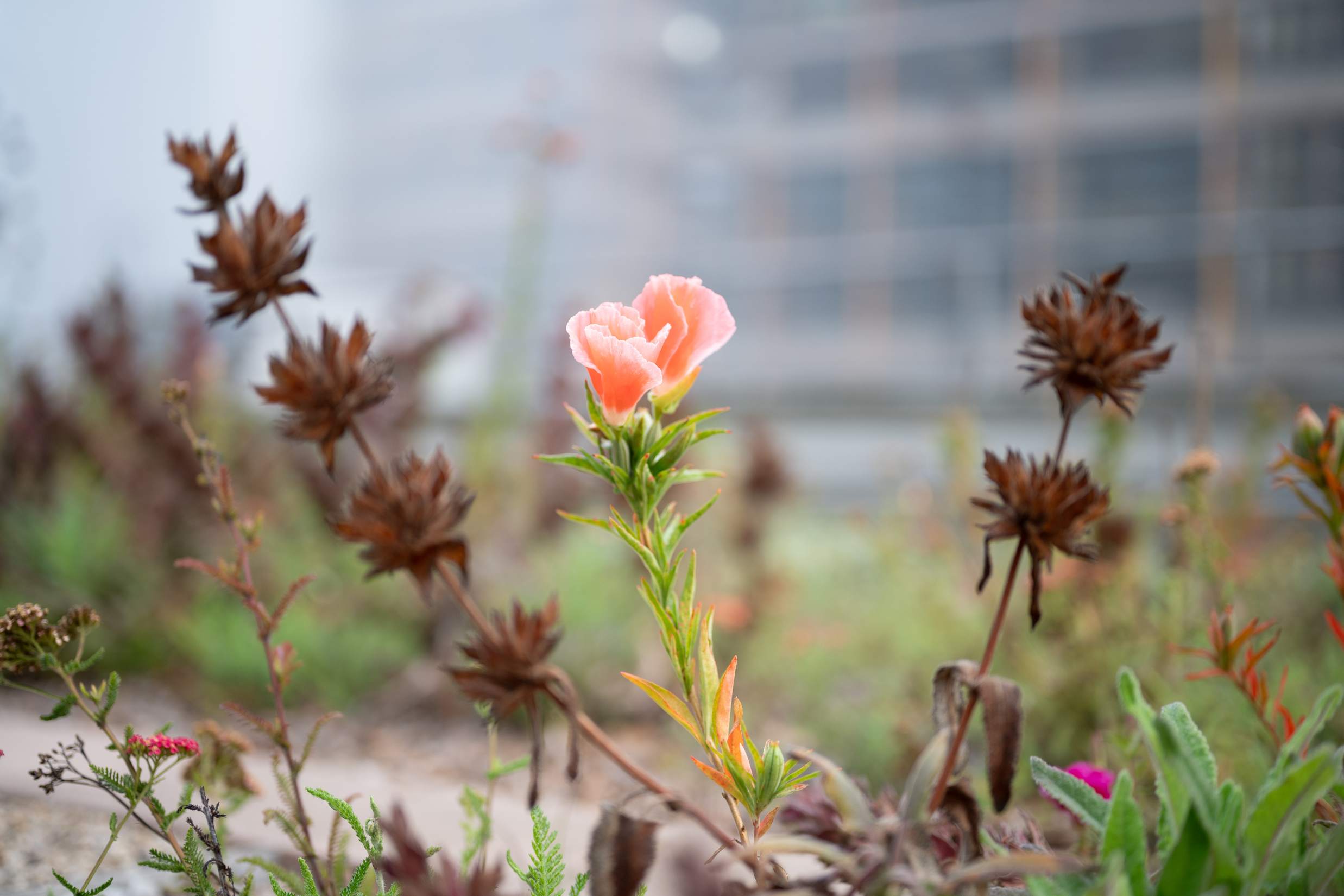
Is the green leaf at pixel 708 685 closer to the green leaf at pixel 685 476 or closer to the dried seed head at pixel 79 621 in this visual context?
the green leaf at pixel 685 476

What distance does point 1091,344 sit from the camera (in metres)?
0.63

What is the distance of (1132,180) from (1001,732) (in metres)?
9.48

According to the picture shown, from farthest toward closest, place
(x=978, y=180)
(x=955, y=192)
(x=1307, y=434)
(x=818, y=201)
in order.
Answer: (x=818, y=201), (x=955, y=192), (x=978, y=180), (x=1307, y=434)

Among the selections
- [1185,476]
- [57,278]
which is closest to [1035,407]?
[1185,476]

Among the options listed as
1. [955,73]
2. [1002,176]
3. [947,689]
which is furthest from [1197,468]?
[955,73]

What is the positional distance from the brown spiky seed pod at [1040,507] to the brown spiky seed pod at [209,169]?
62 cm

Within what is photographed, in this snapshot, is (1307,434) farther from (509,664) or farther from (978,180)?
(978,180)

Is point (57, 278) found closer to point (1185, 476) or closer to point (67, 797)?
point (67, 797)

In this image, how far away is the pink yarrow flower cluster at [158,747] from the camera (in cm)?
60

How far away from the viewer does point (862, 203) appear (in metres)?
10.4

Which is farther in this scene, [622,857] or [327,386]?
[327,386]

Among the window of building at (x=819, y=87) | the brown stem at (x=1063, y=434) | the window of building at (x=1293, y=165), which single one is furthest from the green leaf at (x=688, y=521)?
the window of building at (x=819, y=87)

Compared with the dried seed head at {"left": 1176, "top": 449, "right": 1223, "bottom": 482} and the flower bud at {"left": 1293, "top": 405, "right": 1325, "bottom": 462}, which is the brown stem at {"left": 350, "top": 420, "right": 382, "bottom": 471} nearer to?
the flower bud at {"left": 1293, "top": 405, "right": 1325, "bottom": 462}

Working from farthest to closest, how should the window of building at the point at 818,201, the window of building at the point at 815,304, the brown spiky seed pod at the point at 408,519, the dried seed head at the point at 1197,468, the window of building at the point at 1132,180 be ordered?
the window of building at the point at 818,201 < the window of building at the point at 815,304 < the window of building at the point at 1132,180 < the dried seed head at the point at 1197,468 < the brown spiky seed pod at the point at 408,519
